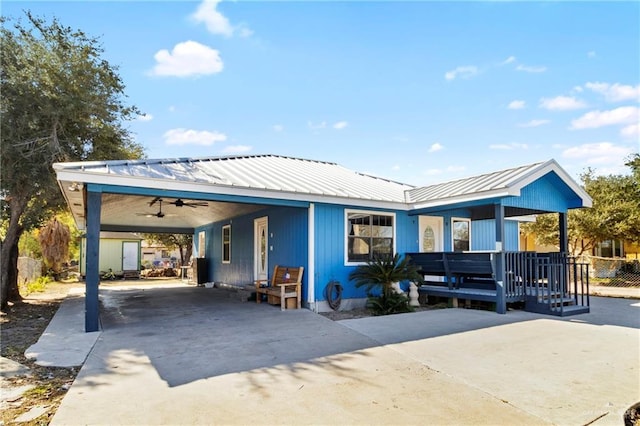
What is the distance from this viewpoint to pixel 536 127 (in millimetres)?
12500

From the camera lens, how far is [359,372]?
4.60m

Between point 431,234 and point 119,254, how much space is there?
19209 millimetres

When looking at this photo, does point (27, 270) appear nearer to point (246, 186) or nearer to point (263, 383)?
point (246, 186)

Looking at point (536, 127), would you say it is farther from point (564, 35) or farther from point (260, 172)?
point (260, 172)

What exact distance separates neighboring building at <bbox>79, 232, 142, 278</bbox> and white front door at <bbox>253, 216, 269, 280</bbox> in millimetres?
14178

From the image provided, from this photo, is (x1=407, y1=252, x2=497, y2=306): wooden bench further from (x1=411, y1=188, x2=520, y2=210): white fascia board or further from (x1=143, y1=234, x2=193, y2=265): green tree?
(x1=143, y1=234, x2=193, y2=265): green tree

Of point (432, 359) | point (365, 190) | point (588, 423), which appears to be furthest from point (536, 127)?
point (588, 423)

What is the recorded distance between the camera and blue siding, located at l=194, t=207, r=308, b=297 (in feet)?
31.5

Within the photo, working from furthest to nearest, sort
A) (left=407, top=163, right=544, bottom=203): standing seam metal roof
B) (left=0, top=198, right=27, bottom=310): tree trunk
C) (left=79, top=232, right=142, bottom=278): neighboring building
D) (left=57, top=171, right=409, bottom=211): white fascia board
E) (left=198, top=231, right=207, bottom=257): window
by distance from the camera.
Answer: (left=79, top=232, right=142, bottom=278): neighboring building → (left=198, top=231, right=207, bottom=257): window → (left=0, top=198, right=27, bottom=310): tree trunk → (left=407, top=163, right=544, bottom=203): standing seam metal roof → (left=57, top=171, right=409, bottom=211): white fascia board

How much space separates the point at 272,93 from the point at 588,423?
11.1 meters

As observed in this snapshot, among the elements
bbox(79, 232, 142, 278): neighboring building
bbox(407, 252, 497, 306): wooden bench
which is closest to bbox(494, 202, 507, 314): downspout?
bbox(407, 252, 497, 306): wooden bench

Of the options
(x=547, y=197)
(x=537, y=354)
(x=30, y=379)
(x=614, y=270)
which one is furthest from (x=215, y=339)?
(x=614, y=270)

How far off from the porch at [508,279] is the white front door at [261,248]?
4.41 m

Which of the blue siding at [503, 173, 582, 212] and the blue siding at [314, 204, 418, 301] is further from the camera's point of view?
the blue siding at [314, 204, 418, 301]
